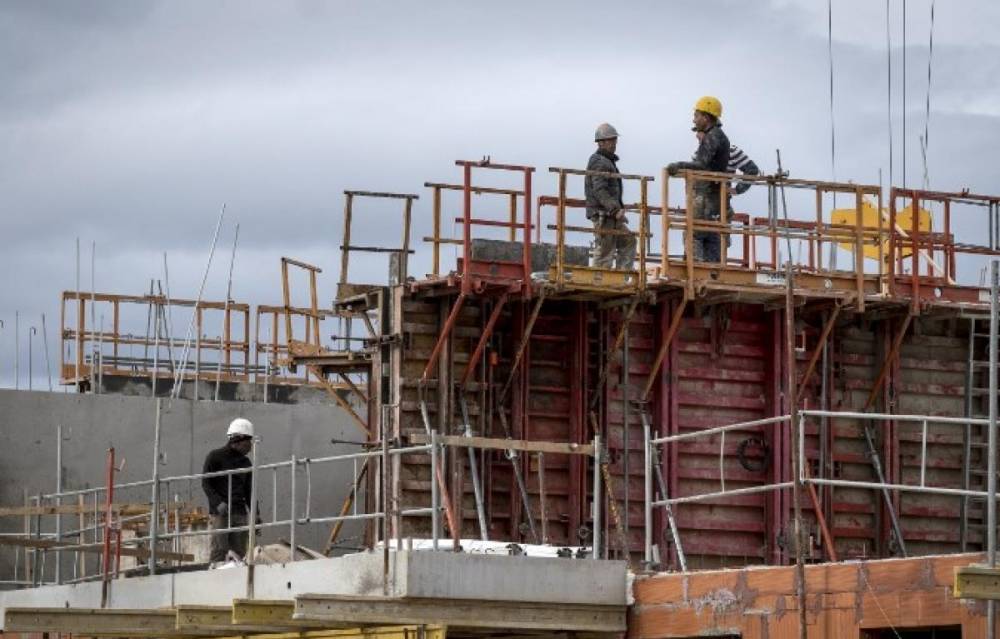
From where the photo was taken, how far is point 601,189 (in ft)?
89.9

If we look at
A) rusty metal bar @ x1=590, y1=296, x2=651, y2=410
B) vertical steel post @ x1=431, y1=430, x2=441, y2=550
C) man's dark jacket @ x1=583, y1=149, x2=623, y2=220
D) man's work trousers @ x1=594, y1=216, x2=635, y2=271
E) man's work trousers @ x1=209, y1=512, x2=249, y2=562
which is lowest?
man's work trousers @ x1=209, y1=512, x2=249, y2=562

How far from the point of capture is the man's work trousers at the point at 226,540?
2527 cm

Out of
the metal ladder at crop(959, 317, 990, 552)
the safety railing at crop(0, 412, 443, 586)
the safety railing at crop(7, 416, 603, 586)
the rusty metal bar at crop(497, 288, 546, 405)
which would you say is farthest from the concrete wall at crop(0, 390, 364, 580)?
the metal ladder at crop(959, 317, 990, 552)

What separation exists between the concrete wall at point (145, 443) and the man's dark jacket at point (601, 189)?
20.4 ft

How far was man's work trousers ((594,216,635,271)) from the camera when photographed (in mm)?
27547

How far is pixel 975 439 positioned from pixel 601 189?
5541mm

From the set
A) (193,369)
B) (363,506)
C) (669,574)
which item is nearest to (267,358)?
(193,369)

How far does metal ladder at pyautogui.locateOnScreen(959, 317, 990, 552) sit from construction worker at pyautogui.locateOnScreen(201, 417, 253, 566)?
8619 mm

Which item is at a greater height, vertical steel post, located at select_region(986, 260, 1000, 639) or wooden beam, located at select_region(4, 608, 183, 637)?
vertical steel post, located at select_region(986, 260, 1000, 639)

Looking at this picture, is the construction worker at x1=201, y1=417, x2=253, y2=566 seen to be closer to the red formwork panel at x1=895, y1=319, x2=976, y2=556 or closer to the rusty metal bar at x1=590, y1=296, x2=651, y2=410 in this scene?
the rusty metal bar at x1=590, y1=296, x2=651, y2=410

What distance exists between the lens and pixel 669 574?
21.8 m

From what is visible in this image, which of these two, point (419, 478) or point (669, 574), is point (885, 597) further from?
point (419, 478)

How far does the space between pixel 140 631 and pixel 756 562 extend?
763 centimetres

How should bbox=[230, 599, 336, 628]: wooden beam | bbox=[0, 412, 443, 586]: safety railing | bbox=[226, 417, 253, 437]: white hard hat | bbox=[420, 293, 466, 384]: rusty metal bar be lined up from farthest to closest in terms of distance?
bbox=[420, 293, 466, 384]: rusty metal bar → bbox=[226, 417, 253, 437]: white hard hat → bbox=[0, 412, 443, 586]: safety railing → bbox=[230, 599, 336, 628]: wooden beam
